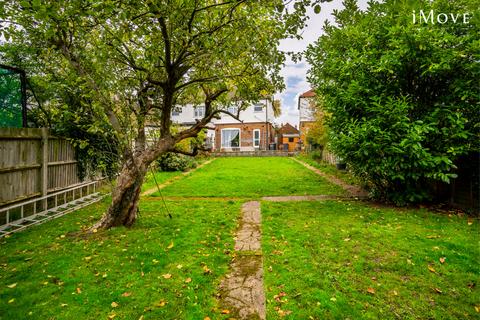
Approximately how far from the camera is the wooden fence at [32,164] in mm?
6035

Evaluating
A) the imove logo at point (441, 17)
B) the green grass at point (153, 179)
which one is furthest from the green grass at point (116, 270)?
the imove logo at point (441, 17)

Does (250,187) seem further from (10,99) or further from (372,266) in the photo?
(10,99)

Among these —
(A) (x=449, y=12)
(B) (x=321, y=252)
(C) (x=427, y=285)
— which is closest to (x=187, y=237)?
(B) (x=321, y=252)

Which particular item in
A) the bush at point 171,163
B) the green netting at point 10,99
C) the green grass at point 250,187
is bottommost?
the green grass at point 250,187

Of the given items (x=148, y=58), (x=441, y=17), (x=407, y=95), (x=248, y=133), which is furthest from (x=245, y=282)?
(x=248, y=133)

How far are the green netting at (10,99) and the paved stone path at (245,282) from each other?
20.8 ft

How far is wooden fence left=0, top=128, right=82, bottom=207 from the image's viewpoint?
238 inches

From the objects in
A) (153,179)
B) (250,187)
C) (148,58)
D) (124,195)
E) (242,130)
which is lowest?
(250,187)

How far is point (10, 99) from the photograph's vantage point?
6523 mm

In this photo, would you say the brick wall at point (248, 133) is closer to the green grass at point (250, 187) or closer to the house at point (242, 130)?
the house at point (242, 130)

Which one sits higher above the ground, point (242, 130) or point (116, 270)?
point (242, 130)

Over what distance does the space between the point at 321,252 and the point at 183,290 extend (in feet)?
8.02

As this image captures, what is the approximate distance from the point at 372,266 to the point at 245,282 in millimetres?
2015

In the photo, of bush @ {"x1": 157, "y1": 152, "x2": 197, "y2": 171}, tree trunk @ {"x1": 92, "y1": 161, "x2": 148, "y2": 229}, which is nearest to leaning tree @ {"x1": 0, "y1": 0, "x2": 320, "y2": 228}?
tree trunk @ {"x1": 92, "y1": 161, "x2": 148, "y2": 229}
